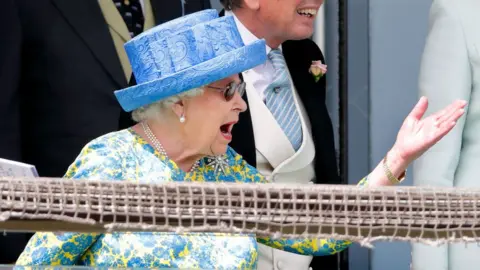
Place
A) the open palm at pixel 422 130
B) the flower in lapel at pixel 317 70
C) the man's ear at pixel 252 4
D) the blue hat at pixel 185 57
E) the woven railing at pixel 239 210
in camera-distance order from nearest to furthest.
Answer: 1. the woven railing at pixel 239 210
2. the open palm at pixel 422 130
3. the blue hat at pixel 185 57
4. the man's ear at pixel 252 4
5. the flower in lapel at pixel 317 70

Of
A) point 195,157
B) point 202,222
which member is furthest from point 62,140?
point 202,222

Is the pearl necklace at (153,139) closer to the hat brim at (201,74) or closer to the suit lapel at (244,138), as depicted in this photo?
the hat brim at (201,74)

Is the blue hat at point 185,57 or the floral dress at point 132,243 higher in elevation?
the blue hat at point 185,57

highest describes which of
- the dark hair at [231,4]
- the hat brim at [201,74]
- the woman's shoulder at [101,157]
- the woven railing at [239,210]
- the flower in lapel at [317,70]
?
the woven railing at [239,210]

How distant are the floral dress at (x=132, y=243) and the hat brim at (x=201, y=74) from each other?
0.41 ft

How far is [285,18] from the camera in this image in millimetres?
3578

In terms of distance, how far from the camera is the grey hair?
103 inches

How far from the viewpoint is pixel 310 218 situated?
141cm

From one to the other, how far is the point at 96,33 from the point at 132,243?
5.72ft

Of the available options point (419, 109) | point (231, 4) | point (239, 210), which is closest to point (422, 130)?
point (419, 109)

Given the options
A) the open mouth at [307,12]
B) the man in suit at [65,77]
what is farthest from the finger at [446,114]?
the man in suit at [65,77]

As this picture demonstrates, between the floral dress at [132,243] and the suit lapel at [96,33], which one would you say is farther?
the suit lapel at [96,33]

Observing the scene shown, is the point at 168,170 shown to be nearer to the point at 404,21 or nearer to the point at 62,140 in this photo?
the point at 62,140

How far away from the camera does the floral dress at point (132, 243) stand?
7.29 feet
